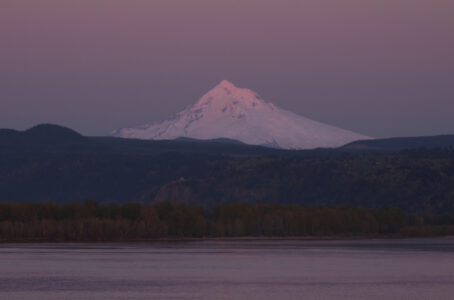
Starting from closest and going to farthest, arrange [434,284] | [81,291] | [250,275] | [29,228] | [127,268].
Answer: [81,291], [434,284], [250,275], [127,268], [29,228]

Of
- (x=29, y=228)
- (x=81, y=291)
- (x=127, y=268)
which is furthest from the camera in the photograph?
(x=29, y=228)

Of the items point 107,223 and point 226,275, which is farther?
point 107,223

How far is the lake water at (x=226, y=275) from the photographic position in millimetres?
77500

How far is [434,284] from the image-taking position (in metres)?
86.1

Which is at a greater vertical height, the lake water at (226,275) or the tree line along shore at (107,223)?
the tree line along shore at (107,223)

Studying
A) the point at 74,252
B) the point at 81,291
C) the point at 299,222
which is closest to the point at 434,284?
the point at 81,291

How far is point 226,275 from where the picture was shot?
9319 cm

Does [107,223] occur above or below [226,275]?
above

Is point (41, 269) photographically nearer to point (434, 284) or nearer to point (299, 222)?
point (434, 284)

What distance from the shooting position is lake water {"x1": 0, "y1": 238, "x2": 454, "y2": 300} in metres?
77.5

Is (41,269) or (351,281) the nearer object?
(351,281)

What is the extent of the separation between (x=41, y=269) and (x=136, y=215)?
90.3 m

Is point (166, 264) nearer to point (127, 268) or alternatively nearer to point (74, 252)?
point (127, 268)

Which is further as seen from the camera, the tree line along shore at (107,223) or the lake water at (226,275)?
the tree line along shore at (107,223)
